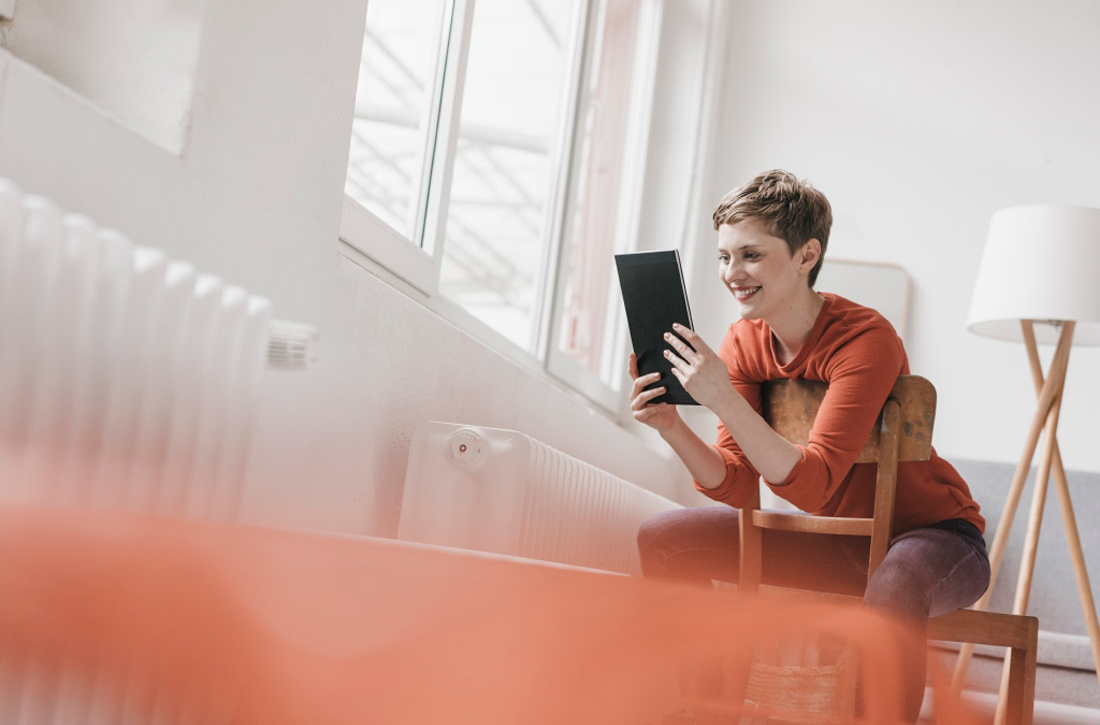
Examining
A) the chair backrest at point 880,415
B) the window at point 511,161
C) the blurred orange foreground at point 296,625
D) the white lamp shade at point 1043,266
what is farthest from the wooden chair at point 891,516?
the white lamp shade at point 1043,266

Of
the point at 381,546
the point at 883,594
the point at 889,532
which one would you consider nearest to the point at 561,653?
the point at 381,546

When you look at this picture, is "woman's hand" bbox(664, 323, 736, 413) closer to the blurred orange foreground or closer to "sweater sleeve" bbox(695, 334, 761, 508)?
"sweater sleeve" bbox(695, 334, 761, 508)

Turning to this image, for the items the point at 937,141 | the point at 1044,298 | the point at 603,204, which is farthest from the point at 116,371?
the point at 937,141

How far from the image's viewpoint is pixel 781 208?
5.98 feet

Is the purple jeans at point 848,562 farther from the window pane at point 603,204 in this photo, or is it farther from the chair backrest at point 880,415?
the window pane at point 603,204

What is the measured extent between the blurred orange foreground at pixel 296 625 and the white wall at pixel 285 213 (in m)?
0.45

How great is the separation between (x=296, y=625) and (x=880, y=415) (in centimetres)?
110

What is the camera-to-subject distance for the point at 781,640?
1.70 metres

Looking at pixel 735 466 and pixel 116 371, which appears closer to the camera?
pixel 116 371

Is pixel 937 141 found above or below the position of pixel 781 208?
above

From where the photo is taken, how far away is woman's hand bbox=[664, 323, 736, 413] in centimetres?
162

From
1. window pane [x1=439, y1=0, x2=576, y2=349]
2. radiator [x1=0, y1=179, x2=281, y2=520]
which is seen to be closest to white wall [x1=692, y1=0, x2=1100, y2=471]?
window pane [x1=439, y1=0, x2=576, y2=349]

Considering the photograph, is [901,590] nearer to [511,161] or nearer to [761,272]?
[761,272]

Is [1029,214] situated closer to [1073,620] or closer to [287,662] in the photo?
[1073,620]
